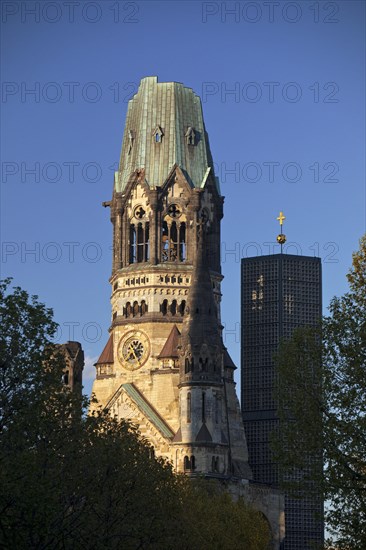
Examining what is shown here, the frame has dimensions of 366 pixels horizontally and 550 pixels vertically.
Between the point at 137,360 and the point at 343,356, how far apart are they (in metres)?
81.9

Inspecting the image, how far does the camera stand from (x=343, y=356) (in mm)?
82312

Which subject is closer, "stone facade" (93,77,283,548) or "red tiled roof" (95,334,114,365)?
"stone facade" (93,77,283,548)

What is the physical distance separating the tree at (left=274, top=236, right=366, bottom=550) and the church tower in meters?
67.4

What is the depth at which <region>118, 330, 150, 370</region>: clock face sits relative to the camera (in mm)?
162875

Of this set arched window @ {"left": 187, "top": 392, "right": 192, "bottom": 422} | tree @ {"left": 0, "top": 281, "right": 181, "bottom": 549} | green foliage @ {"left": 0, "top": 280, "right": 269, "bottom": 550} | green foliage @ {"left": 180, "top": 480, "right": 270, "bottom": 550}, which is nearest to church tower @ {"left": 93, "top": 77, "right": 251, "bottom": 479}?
arched window @ {"left": 187, "top": 392, "right": 192, "bottom": 422}

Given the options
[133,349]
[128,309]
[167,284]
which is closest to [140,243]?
[167,284]

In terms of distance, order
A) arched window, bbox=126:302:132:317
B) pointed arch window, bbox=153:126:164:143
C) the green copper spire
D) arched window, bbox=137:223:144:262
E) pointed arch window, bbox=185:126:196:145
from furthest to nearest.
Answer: pointed arch window, bbox=185:126:196:145 → pointed arch window, bbox=153:126:164:143 → the green copper spire → arched window, bbox=137:223:144:262 → arched window, bbox=126:302:132:317

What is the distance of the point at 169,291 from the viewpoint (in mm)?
163250

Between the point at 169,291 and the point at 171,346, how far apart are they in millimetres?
5973

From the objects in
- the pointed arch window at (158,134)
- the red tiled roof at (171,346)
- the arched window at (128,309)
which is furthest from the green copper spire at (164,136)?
the red tiled roof at (171,346)

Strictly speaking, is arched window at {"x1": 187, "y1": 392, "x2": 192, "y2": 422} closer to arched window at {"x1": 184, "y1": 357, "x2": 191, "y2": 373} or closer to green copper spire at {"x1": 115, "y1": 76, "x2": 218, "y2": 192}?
arched window at {"x1": 184, "y1": 357, "x2": 191, "y2": 373}

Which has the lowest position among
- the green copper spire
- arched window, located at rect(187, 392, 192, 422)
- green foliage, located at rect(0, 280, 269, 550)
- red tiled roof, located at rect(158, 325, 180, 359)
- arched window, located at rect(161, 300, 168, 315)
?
green foliage, located at rect(0, 280, 269, 550)

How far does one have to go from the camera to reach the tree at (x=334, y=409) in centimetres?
7944

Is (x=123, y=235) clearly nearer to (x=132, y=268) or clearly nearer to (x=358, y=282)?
(x=132, y=268)
